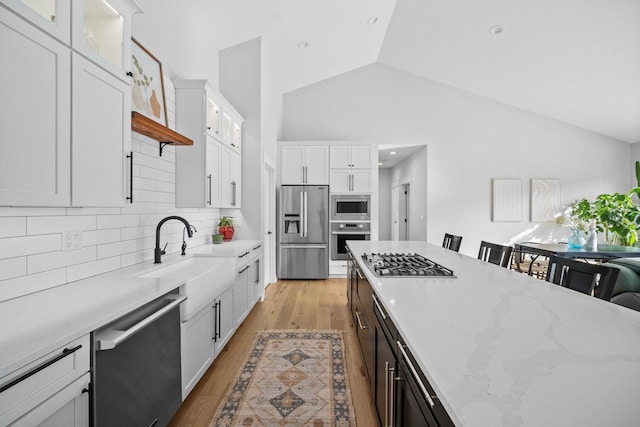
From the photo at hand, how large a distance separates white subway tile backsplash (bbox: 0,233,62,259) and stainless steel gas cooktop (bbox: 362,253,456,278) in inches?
70.0

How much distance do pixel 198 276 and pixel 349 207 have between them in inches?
157

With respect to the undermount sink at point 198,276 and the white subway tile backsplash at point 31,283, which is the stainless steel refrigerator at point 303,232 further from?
the white subway tile backsplash at point 31,283

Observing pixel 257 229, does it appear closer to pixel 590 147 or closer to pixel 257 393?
pixel 257 393

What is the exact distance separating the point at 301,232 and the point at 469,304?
4286mm

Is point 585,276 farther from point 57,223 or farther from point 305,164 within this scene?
point 305,164

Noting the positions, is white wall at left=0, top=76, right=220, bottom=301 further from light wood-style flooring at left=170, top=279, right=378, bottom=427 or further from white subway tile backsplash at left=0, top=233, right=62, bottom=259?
light wood-style flooring at left=170, top=279, right=378, bottom=427

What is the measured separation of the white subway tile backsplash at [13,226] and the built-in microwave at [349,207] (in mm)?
4551

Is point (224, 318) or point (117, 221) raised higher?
point (117, 221)

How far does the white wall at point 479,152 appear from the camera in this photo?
20.9ft

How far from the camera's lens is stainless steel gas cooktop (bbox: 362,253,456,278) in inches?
75.2

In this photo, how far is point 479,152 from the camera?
6.40 m

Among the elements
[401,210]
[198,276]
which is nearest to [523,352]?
[198,276]

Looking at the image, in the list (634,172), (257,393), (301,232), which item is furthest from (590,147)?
(257,393)

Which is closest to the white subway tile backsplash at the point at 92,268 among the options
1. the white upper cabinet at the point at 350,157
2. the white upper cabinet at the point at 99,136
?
the white upper cabinet at the point at 99,136
